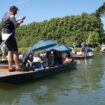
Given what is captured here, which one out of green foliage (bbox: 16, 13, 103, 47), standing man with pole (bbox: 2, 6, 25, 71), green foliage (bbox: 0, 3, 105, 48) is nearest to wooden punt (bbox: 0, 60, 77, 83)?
standing man with pole (bbox: 2, 6, 25, 71)

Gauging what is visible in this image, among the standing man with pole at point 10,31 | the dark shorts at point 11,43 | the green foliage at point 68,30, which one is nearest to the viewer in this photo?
the standing man with pole at point 10,31

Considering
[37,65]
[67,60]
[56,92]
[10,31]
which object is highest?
[10,31]

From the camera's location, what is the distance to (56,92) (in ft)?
42.0

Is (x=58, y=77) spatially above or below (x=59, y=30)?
below

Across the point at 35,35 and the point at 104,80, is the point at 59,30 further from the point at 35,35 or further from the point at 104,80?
the point at 104,80

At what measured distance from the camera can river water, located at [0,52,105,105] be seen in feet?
36.5

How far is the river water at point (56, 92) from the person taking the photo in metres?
11.1

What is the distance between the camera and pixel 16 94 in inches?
489

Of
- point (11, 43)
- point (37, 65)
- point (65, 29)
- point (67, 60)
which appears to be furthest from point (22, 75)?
point (65, 29)

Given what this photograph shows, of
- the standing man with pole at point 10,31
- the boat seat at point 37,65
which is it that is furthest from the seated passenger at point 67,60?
the standing man with pole at point 10,31

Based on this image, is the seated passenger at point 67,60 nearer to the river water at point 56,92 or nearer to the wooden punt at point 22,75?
the wooden punt at point 22,75

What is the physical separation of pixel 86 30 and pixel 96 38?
22.1 ft

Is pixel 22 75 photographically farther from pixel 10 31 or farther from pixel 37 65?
pixel 37 65

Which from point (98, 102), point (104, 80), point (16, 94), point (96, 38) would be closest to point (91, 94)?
point (98, 102)
